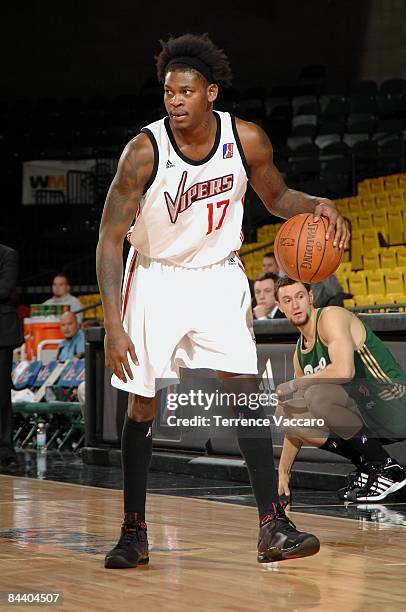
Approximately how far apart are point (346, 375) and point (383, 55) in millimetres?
16251

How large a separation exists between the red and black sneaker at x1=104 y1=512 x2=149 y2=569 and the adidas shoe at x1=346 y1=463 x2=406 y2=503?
194 centimetres

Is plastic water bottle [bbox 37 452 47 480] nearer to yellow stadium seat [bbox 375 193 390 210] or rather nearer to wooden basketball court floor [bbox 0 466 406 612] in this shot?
wooden basketball court floor [bbox 0 466 406 612]

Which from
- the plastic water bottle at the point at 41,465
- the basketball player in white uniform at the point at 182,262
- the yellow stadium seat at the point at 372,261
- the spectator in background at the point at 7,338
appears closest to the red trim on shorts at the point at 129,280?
the basketball player in white uniform at the point at 182,262

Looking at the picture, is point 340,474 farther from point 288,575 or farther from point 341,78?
point 341,78

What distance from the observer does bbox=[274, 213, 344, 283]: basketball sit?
142 inches

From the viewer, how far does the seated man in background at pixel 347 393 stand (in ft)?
16.6

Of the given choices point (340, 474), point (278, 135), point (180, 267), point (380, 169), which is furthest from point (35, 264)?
point (180, 267)

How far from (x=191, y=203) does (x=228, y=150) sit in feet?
0.79

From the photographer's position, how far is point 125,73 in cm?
2152

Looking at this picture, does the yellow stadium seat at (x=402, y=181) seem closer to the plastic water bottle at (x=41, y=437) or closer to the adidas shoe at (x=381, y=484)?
the plastic water bottle at (x=41, y=437)

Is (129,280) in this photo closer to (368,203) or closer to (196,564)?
(196,564)

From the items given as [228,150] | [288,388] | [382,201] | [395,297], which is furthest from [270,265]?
[382,201]

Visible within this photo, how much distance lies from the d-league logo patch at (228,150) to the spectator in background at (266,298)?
14.1 ft

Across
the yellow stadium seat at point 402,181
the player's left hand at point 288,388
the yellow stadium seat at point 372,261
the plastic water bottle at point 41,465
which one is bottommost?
the plastic water bottle at point 41,465
